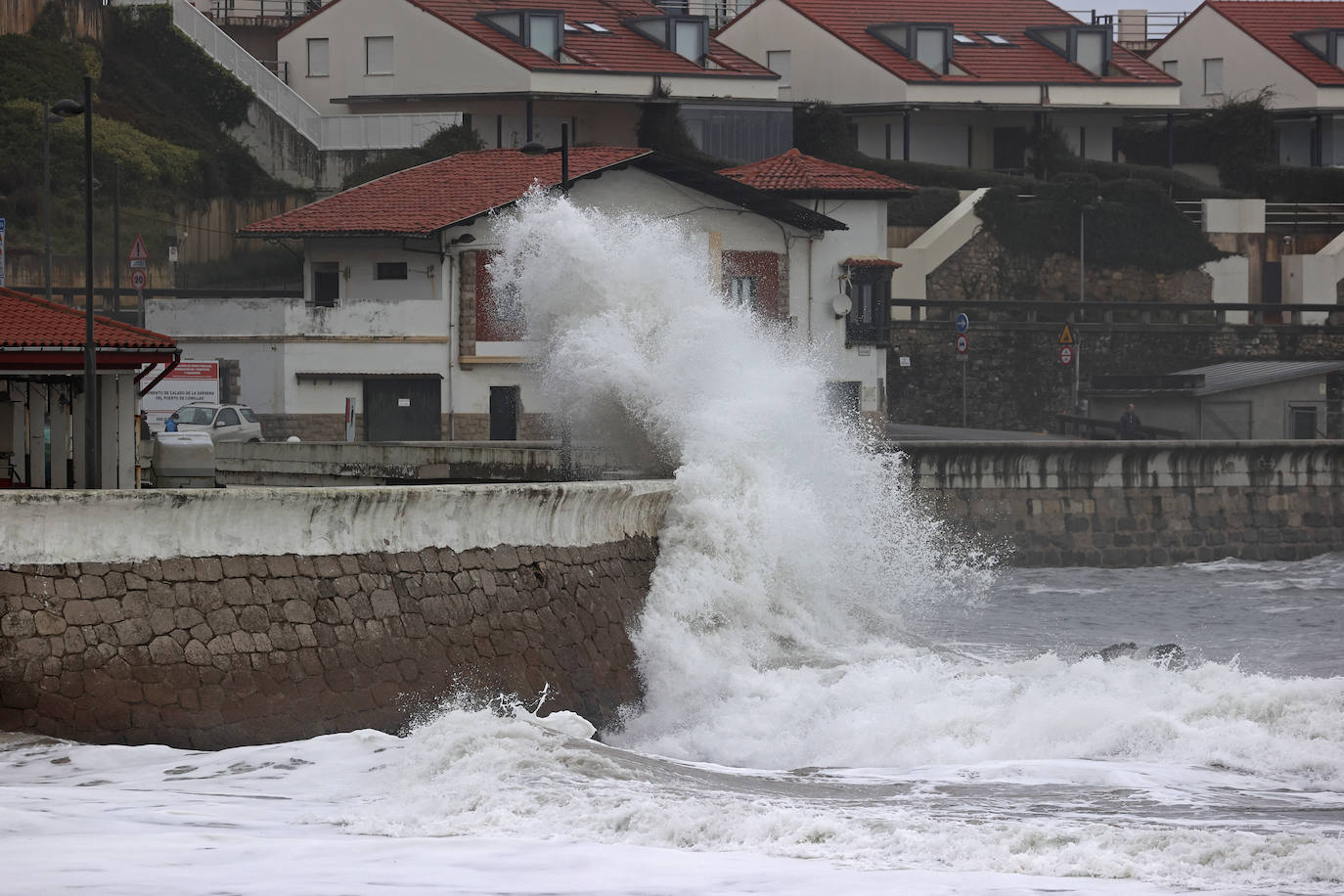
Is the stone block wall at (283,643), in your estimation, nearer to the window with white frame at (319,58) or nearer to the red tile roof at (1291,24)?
the window with white frame at (319,58)

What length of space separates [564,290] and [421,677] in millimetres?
10909

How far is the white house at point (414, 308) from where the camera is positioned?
37156 mm

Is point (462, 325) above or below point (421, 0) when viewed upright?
below

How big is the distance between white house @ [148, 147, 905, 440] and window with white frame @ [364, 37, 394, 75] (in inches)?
536

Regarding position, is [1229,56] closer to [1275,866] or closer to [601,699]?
[601,699]

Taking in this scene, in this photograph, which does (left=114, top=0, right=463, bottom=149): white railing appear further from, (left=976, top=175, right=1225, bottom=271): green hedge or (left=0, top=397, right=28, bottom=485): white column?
(left=0, top=397, right=28, bottom=485): white column

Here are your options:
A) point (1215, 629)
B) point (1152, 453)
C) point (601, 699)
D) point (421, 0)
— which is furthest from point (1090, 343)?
point (601, 699)

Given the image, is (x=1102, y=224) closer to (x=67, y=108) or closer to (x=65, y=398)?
(x=67, y=108)

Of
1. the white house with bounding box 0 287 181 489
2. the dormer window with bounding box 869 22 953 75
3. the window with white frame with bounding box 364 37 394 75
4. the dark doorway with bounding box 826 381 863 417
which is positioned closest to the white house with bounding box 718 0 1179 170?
the dormer window with bounding box 869 22 953 75

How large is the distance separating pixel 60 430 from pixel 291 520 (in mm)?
5410

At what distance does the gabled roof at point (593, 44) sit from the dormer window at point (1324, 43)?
18529mm

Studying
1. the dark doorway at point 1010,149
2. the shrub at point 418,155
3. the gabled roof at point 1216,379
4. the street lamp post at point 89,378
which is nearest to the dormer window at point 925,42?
the dark doorway at point 1010,149

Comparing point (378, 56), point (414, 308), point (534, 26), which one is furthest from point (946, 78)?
point (414, 308)

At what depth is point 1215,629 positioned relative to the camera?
25062 millimetres
